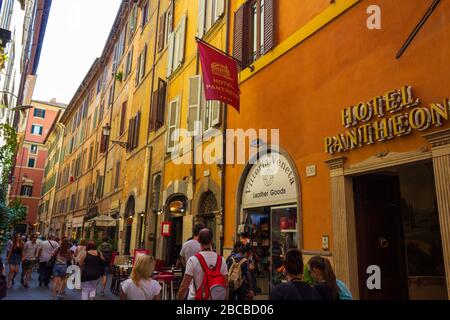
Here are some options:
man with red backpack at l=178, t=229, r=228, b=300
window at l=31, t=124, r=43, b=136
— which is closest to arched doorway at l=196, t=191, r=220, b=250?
man with red backpack at l=178, t=229, r=228, b=300

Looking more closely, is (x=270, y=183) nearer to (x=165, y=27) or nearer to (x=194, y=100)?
(x=194, y=100)

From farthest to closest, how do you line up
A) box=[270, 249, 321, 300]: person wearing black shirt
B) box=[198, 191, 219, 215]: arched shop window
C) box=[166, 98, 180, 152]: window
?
box=[166, 98, 180, 152]: window, box=[198, 191, 219, 215]: arched shop window, box=[270, 249, 321, 300]: person wearing black shirt

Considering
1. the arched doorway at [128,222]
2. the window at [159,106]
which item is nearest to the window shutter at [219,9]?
the window at [159,106]

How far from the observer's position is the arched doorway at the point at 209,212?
10.2 metres

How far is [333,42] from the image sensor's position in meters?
6.86

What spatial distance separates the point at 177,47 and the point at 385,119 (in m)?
10.4

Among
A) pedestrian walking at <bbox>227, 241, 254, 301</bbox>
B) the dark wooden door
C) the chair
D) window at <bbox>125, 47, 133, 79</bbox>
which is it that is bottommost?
the chair

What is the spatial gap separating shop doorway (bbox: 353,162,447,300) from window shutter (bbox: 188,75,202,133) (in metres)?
6.58

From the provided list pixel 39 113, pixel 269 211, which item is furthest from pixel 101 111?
pixel 39 113

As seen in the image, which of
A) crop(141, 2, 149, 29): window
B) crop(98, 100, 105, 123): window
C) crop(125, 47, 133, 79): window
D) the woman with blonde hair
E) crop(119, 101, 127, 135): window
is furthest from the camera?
crop(98, 100, 105, 123): window

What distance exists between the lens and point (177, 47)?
47.0ft

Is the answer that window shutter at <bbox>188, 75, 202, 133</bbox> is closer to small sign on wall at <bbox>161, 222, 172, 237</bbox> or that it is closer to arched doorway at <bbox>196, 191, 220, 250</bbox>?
arched doorway at <bbox>196, 191, 220, 250</bbox>

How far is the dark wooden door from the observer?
6082 mm

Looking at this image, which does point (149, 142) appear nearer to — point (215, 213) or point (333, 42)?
point (215, 213)
